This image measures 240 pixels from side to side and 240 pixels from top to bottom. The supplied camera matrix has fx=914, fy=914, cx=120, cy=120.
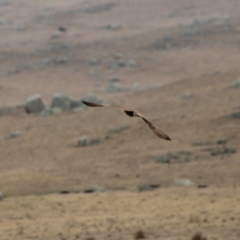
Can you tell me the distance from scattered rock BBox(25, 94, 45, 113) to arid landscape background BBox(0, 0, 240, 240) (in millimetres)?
766

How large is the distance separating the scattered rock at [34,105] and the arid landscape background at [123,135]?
0.77 meters

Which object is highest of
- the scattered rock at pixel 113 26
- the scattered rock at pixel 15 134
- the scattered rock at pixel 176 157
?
the scattered rock at pixel 176 157

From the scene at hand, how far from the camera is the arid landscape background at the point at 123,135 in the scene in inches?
807

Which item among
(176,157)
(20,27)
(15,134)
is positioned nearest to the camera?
(176,157)

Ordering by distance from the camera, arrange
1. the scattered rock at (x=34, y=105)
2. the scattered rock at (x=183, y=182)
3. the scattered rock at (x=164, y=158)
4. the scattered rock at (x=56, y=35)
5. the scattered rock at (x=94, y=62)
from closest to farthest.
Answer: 1. the scattered rock at (x=183, y=182)
2. the scattered rock at (x=164, y=158)
3. the scattered rock at (x=34, y=105)
4. the scattered rock at (x=94, y=62)
5. the scattered rock at (x=56, y=35)

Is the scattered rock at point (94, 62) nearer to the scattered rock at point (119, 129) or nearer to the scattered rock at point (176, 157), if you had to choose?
the scattered rock at point (119, 129)

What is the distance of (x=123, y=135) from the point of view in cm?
3444

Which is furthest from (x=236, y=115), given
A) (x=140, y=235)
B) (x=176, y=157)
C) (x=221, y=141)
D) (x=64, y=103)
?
(x=140, y=235)

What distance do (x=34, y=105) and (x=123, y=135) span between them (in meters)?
7.94

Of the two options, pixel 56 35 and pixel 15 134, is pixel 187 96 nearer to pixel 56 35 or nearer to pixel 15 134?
pixel 15 134

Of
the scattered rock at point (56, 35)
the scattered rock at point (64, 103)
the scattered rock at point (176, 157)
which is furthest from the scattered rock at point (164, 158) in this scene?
the scattered rock at point (56, 35)

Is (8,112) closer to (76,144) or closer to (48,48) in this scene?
(76,144)

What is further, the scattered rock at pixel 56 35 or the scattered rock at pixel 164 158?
the scattered rock at pixel 56 35

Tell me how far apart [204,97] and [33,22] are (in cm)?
4865
